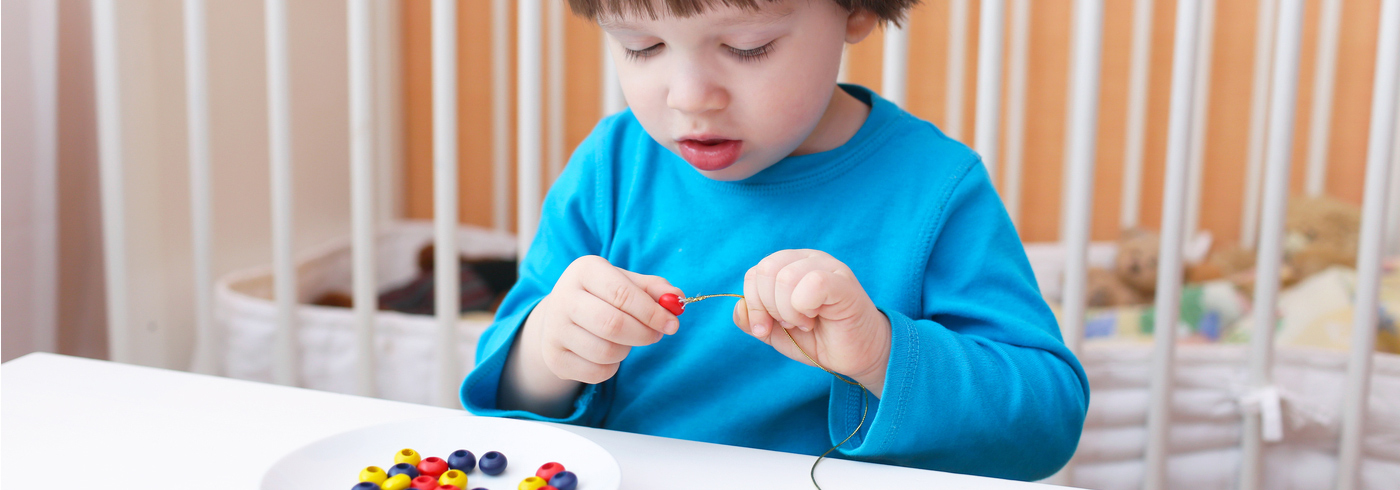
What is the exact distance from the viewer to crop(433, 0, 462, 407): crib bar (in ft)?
3.26

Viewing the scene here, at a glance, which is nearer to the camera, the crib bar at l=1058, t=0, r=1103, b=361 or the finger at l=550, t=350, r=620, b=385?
the finger at l=550, t=350, r=620, b=385

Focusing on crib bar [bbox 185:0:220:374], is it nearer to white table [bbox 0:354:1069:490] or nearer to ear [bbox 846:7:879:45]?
A: white table [bbox 0:354:1069:490]

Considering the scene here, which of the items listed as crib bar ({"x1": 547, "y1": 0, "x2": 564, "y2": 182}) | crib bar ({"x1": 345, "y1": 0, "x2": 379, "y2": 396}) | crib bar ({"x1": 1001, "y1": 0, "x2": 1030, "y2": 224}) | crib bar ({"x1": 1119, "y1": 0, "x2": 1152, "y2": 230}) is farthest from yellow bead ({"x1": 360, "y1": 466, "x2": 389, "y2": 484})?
crib bar ({"x1": 1119, "y1": 0, "x2": 1152, "y2": 230})

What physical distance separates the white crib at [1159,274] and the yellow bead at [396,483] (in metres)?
0.63

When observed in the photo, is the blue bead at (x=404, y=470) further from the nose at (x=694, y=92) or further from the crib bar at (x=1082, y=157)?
the crib bar at (x=1082, y=157)

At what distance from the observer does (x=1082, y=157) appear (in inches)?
35.7

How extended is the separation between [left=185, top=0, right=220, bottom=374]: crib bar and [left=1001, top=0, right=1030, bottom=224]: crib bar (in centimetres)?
148

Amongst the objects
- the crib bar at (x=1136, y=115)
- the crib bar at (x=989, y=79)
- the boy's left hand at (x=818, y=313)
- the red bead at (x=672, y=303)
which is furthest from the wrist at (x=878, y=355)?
the crib bar at (x=1136, y=115)

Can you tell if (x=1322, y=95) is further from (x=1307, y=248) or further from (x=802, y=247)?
(x=802, y=247)

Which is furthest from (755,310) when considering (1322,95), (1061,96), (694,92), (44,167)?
(1322,95)

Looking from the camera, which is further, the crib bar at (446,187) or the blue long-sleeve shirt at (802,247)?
the crib bar at (446,187)

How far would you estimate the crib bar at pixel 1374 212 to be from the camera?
0.86 m

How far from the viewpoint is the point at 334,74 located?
1857mm

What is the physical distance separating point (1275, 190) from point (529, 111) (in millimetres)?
795
